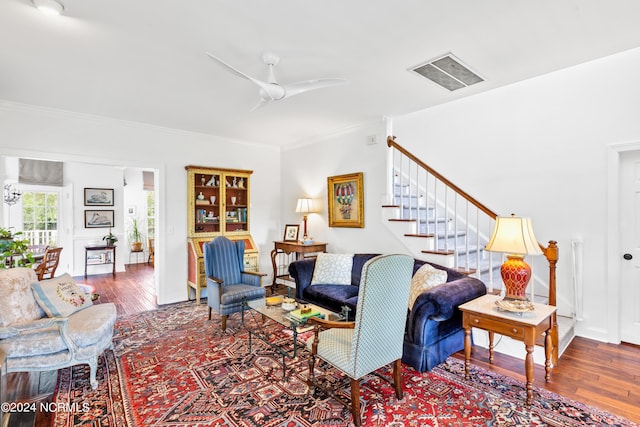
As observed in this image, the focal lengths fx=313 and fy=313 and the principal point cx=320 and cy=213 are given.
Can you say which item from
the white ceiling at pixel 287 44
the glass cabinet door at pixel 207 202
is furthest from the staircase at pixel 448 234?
the glass cabinet door at pixel 207 202

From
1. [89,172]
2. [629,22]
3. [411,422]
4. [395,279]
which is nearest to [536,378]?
[411,422]

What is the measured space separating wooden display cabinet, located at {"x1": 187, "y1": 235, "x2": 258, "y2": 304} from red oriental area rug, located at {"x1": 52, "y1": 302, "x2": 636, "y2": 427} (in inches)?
63.4

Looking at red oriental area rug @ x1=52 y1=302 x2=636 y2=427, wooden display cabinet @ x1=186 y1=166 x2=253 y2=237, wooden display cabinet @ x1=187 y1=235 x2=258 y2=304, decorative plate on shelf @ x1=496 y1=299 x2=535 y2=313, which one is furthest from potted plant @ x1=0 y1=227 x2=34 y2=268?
decorative plate on shelf @ x1=496 y1=299 x2=535 y2=313

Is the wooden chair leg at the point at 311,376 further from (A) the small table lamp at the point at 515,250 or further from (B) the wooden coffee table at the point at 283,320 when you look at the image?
(A) the small table lamp at the point at 515,250

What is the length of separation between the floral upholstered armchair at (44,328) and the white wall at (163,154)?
2045 mm

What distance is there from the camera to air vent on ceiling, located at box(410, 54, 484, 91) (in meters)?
2.88

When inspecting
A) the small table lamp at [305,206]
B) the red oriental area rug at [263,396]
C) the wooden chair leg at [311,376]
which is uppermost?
the small table lamp at [305,206]

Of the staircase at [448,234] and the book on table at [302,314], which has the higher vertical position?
the staircase at [448,234]

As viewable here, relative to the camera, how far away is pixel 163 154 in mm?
4914

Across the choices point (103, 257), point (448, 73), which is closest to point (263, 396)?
point (448, 73)

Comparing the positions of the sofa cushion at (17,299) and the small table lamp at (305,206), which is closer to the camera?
the sofa cushion at (17,299)

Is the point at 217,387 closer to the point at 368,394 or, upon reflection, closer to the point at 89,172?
the point at 368,394

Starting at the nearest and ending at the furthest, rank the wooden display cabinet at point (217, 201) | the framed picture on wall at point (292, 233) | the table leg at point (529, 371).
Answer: the table leg at point (529, 371) < the wooden display cabinet at point (217, 201) < the framed picture on wall at point (292, 233)

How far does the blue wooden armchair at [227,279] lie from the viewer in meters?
3.66
